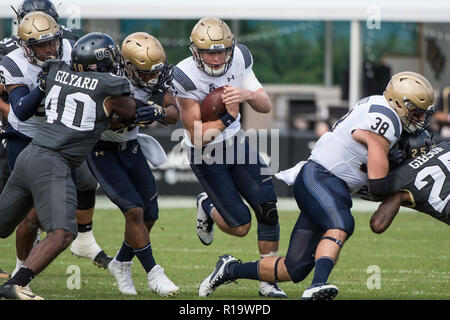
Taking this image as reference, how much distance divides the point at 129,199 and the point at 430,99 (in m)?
1.97

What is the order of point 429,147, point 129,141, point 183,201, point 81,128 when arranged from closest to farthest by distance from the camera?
1. point 81,128
2. point 429,147
3. point 129,141
4. point 183,201

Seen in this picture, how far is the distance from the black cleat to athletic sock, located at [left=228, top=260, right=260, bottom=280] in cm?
128

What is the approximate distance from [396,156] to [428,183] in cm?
25

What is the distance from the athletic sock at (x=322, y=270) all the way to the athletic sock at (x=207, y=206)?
1509 millimetres

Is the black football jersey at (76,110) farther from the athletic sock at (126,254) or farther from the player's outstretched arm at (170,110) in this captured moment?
the athletic sock at (126,254)

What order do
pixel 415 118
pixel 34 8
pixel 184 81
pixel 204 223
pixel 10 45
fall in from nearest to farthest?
pixel 415 118 → pixel 184 81 → pixel 10 45 → pixel 34 8 → pixel 204 223

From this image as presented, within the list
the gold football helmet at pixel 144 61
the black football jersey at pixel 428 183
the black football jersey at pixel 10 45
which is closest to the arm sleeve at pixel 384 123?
the black football jersey at pixel 428 183

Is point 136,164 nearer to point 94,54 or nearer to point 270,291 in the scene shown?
point 94,54

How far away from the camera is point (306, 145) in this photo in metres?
11.1

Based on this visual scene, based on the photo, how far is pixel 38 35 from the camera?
556 centimetres

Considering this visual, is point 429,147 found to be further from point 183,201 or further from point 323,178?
point 183,201

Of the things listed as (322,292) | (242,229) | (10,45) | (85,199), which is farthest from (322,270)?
(10,45)

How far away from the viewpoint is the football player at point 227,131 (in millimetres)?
5785

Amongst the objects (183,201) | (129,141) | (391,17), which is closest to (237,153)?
(129,141)
